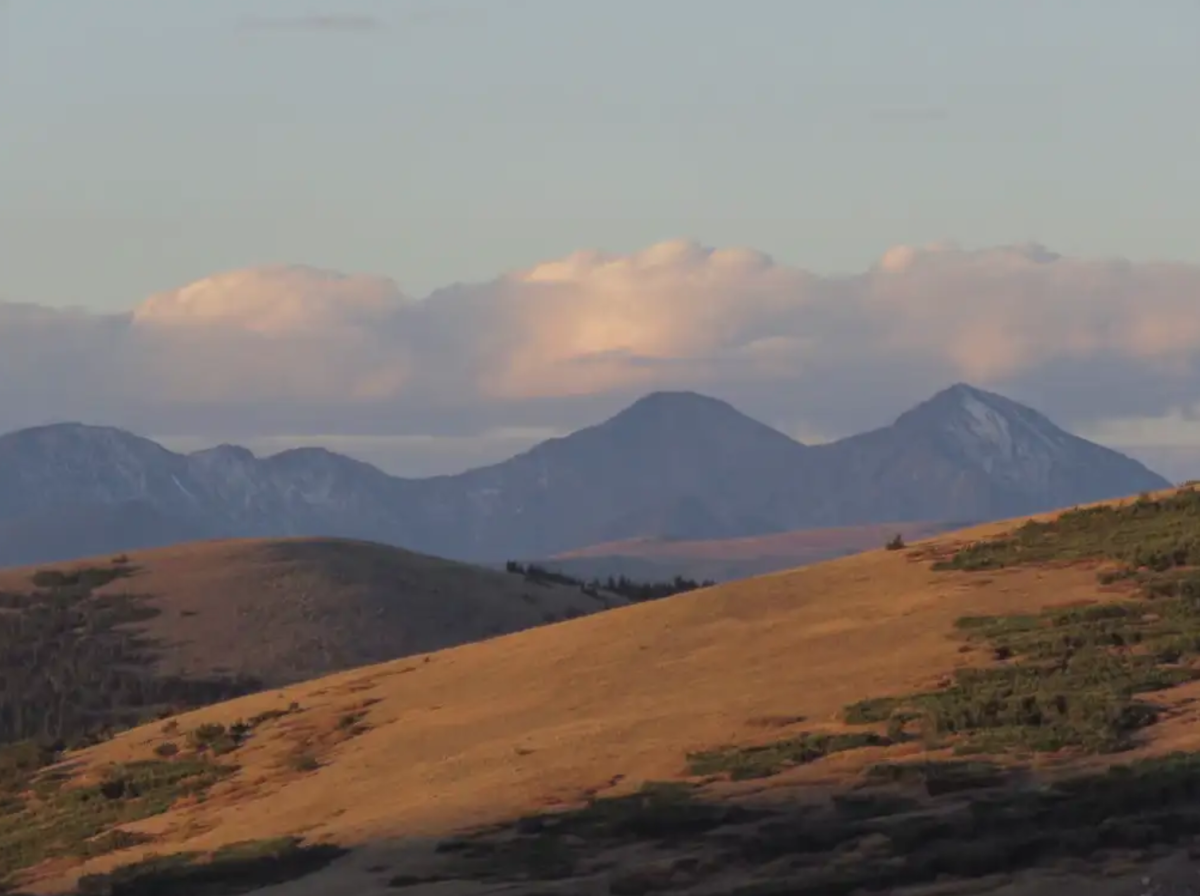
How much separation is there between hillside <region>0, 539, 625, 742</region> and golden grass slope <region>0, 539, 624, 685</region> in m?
0.07

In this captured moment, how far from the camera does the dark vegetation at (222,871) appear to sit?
3225cm

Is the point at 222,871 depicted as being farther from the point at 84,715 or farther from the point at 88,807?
the point at 84,715

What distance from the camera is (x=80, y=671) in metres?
65.6

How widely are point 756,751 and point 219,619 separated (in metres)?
39.5

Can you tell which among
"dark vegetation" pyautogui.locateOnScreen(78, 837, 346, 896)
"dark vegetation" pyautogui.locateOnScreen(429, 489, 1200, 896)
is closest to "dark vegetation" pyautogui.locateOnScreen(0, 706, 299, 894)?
"dark vegetation" pyautogui.locateOnScreen(78, 837, 346, 896)

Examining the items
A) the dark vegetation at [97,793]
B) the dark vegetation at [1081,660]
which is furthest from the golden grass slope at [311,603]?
the dark vegetation at [1081,660]

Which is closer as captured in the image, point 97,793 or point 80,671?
point 97,793

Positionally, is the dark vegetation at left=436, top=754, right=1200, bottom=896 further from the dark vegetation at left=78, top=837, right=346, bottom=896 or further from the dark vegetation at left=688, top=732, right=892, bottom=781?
the dark vegetation at left=78, top=837, right=346, bottom=896

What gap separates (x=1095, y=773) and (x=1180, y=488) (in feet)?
68.9

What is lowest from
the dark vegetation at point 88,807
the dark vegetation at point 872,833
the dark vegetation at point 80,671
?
the dark vegetation at point 872,833

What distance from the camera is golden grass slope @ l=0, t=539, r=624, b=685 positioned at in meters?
68.2

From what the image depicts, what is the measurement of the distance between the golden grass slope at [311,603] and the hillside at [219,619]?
7 centimetres

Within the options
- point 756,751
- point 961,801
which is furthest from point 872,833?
point 756,751

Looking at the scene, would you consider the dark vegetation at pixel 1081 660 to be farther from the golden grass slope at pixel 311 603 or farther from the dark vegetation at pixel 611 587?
the dark vegetation at pixel 611 587
